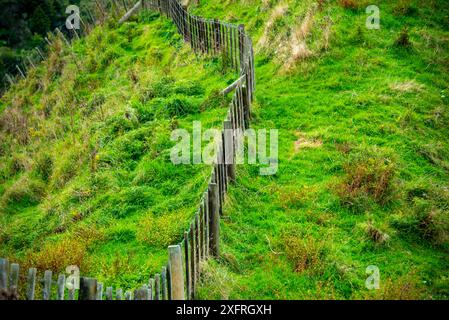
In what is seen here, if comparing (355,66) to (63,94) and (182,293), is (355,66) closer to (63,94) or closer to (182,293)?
(182,293)

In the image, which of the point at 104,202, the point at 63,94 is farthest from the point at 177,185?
the point at 63,94

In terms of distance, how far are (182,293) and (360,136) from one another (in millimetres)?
4913

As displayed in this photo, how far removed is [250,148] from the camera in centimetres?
832

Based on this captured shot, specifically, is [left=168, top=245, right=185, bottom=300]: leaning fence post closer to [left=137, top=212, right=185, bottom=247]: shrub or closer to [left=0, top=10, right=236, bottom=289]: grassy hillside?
[left=0, top=10, right=236, bottom=289]: grassy hillside

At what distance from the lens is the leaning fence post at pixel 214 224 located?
6000 mm

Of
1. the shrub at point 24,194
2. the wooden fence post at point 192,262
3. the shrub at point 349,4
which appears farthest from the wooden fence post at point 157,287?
the shrub at point 349,4

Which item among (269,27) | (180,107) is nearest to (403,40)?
(269,27)

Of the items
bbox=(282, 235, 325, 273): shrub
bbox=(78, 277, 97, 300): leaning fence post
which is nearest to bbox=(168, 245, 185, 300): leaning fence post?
bbox=(78, 277, 97, 300): leaning fence post

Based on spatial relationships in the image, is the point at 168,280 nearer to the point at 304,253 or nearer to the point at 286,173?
the point at 304,253

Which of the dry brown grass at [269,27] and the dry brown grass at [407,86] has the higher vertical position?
the dry brown grass at [269,27]

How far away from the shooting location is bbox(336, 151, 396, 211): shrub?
694 cm

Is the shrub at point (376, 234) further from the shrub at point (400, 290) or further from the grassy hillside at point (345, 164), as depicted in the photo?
the shrub at point (400, 290)

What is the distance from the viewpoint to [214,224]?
6.03m

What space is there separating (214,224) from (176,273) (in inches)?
49.4
